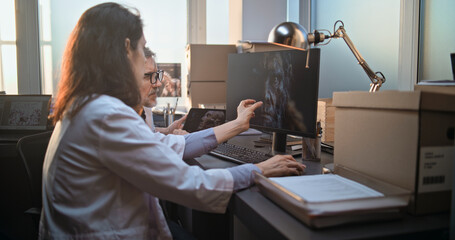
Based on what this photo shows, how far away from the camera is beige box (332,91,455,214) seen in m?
0.79

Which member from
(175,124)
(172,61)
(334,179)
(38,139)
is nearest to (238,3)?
(172,61)

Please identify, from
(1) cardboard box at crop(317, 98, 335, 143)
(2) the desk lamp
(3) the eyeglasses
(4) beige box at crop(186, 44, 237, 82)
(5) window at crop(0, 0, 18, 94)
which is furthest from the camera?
(5) window at crop(0, 0, 18, 94)

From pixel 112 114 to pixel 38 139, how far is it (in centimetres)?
65

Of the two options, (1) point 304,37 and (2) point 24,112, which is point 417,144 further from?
(2) point 24,112

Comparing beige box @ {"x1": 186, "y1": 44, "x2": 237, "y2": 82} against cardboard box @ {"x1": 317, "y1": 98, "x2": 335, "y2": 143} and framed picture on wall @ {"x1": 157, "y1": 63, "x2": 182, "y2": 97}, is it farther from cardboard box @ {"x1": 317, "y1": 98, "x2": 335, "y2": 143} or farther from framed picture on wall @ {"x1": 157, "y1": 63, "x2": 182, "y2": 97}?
cardboard box @ {"x1": 317, "y1": 98, "x2": 335, "y2": 143}

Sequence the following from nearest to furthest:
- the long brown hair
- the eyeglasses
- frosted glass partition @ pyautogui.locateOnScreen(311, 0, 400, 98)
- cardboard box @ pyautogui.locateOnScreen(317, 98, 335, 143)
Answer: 1. the long brown hair
2. cardboard box @ pyautogui.locateOnScreen(317, 98, 335, 143)
3. the eyeglasses
4. frosted glass partition @ pyautogui.locateOnScreen(311, 0, 400, 98)

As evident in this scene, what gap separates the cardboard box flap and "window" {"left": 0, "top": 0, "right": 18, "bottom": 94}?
9.28ft

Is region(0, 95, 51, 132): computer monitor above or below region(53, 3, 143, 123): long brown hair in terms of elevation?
below

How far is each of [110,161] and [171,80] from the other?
2488mm

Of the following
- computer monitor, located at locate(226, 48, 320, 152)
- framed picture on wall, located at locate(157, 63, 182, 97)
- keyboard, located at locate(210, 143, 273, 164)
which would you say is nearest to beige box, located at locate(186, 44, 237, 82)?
framed picture on wall, located at locate(157, 63, 182, 97)

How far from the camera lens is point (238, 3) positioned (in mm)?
3145

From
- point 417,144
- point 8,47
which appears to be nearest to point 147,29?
point 8,47

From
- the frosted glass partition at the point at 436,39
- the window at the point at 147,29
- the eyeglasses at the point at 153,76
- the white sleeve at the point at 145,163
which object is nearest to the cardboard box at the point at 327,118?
→ the frosted glass partition at the point at 436,39

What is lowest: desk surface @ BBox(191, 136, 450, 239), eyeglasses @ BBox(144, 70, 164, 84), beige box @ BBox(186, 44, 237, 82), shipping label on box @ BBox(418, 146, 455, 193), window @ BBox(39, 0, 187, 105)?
desk surface @ BBox(191, 136, 450, 239)
